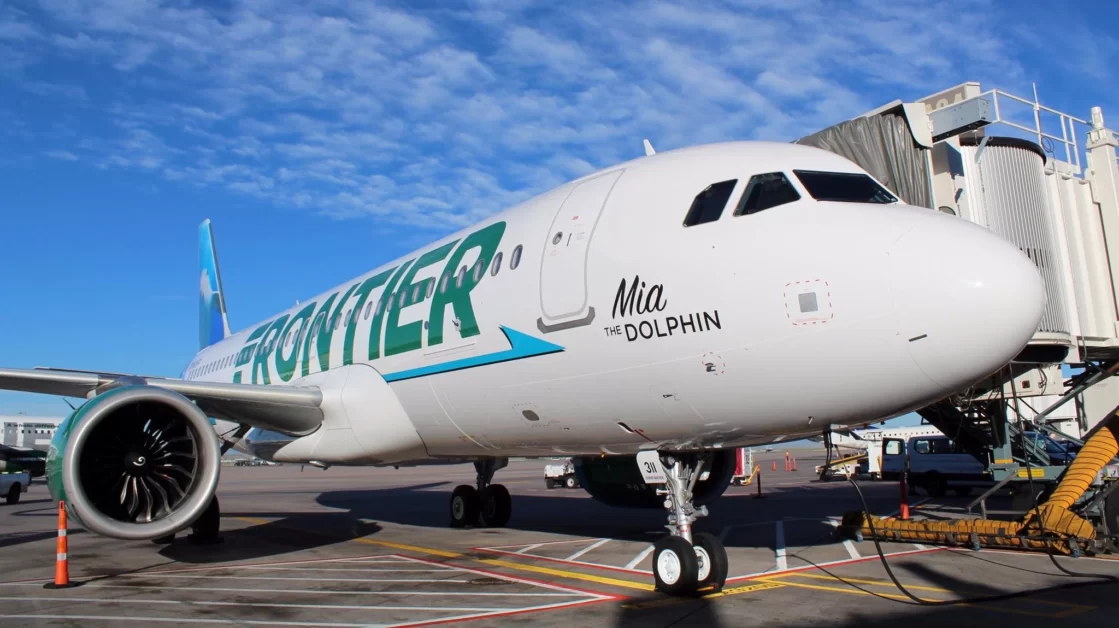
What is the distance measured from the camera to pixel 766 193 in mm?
6816

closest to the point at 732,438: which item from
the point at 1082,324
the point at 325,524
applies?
the point at 1082,324

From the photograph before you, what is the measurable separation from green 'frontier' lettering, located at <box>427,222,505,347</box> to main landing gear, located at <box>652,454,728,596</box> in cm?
259

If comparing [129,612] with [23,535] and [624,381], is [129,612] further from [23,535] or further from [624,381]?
[23,535]

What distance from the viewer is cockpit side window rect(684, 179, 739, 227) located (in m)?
6.95

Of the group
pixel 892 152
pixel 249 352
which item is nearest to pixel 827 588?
pixel 892 152

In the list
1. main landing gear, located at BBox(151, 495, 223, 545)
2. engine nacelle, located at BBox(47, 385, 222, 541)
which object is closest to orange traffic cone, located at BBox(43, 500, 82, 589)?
engine nacelle, located at BBox(47, 385, 222, 541)

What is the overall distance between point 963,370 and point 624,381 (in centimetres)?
269

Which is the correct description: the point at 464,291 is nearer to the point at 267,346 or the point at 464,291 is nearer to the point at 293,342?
the point at 293,342

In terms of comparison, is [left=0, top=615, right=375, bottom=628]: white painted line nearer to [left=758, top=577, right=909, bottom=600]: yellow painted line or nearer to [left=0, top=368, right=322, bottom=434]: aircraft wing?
[left=0, top=368, right=322, bottom=434]: aircraft wing

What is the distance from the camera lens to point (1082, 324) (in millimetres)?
13328

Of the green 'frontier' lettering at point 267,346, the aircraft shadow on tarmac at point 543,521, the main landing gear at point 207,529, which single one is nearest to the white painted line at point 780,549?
the aircraft shadow on tarmac at point 543,521

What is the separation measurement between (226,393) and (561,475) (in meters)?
19.7

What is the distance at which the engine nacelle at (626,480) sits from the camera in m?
9.73

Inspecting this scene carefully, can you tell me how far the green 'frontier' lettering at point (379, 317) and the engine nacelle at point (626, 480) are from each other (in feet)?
A: 10.4
